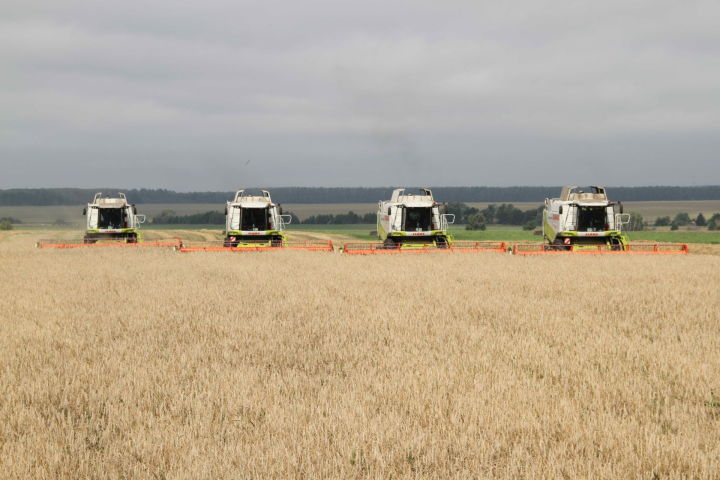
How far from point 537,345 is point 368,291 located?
5830mm

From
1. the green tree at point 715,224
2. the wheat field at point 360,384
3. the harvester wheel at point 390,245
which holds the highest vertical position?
the green tree at point 715,224

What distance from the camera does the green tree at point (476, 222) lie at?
2520 inches

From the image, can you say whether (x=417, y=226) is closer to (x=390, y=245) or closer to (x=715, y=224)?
(x=390, y=245)

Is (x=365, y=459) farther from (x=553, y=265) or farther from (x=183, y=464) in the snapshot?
(x=553, y=265)

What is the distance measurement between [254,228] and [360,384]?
1967 cm

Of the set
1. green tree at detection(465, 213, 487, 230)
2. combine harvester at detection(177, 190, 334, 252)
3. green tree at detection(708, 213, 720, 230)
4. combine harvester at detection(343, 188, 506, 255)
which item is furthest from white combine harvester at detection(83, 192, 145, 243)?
green tree at detection(708, 213, 720, 230)

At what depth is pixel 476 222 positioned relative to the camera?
64438mm

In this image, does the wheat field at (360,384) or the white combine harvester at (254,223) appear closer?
the wheat field at (360,384)

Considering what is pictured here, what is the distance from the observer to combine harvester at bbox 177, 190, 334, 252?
24.3 meters

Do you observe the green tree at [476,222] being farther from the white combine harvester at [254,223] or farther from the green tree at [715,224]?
the white combine harvester at [254,223]

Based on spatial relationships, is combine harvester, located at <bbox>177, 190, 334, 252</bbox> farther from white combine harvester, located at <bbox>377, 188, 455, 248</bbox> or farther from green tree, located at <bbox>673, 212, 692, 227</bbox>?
green tree, located at <bbox>673, 212, 692, 227</bbox>

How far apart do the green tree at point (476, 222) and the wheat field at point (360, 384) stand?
5129 cm

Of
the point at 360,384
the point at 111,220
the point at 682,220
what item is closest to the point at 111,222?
the point at 111,220

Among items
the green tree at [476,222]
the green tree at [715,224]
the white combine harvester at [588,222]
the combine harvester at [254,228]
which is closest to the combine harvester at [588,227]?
the white combine harvester at [588,222]
